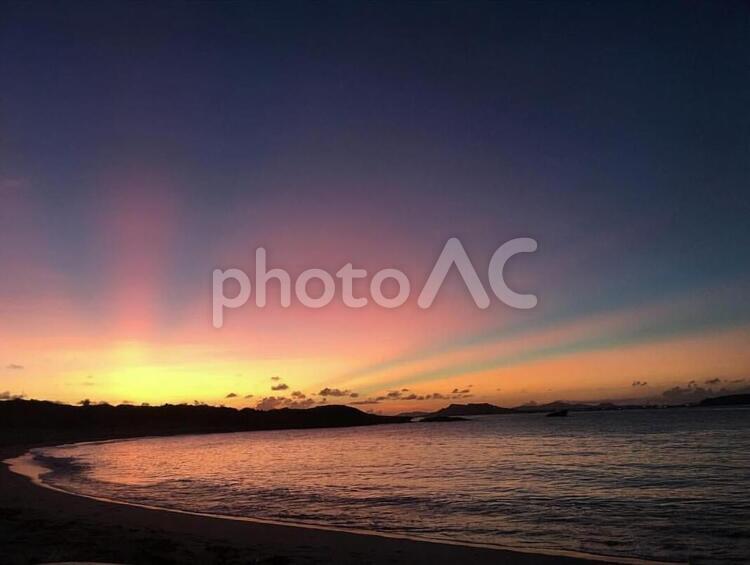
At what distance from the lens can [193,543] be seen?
16719 mm

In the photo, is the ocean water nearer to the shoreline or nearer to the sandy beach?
the shoreline

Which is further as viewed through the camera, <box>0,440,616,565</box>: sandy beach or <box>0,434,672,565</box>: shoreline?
<box>0,434,672,565</box>: shoreline

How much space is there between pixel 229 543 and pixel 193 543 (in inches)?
38.3

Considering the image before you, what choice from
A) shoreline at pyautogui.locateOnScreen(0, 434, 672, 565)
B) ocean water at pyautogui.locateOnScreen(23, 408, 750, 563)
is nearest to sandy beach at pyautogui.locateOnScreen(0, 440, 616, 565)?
shoreline at pyautogui.locateOnScreen(0, 434, 672, 565)

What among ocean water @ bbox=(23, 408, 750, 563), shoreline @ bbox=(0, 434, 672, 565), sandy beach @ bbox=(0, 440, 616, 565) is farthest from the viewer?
ocean water @ bbox=(23, 408, 750, 563)

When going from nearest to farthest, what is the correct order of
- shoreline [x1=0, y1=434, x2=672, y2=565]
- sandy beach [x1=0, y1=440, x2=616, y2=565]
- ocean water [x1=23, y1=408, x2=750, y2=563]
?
sandy beach [x1=0, y1=440, x2=616, y2=565] < shoreline [x1=0, y1=434, x2=672, y2=565] < ocean water [x1=23, y1=408, x2=750, y2=563]

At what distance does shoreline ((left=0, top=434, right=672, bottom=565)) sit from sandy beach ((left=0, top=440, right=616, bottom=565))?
2 centimetres

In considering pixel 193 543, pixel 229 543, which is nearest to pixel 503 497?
pixel 229 543

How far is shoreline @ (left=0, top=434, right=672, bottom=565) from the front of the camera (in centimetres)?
1472

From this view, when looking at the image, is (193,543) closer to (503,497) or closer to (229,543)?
(229,543)

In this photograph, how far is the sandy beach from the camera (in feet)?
47.7

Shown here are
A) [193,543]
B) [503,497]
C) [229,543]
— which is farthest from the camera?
[503,497]

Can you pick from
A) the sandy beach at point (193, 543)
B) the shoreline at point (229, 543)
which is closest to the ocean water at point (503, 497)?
the shoreline at point (229, 543)

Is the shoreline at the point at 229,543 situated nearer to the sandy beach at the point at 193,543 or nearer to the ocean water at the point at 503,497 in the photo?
the sandy beach at the point at 193,543
